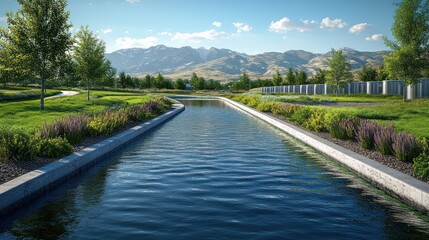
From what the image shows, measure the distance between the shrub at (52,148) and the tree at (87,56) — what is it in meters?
34.5

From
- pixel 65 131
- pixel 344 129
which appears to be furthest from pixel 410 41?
pixel 65 131

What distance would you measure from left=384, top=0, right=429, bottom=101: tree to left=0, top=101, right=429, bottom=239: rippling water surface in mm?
29536

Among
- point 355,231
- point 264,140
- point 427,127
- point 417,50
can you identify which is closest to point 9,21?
point 264,140

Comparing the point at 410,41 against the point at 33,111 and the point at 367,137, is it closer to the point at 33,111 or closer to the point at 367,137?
the point at 367,137

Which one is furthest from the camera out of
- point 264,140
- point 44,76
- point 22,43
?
point 44,76

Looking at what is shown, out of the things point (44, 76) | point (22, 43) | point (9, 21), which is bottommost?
point (44, 76)

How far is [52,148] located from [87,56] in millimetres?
36584

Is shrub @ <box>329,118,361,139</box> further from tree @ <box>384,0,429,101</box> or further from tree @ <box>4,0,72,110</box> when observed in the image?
tree @ <box>384,0,429,101</box>

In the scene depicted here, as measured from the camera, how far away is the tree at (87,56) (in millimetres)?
44062

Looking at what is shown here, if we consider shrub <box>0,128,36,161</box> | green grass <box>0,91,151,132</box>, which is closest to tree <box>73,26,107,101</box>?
green grass <box>0,91,151,132</box>

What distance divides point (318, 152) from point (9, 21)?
1001 inches

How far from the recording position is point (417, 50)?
3700 centimetres

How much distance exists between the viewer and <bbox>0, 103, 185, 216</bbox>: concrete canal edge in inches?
268

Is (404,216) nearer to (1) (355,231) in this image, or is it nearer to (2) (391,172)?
(1) (355,231)
